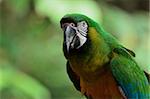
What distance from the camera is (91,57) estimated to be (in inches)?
40.8

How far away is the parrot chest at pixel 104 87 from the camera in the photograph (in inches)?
42.3

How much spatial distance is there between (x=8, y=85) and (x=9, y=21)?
0.31 m

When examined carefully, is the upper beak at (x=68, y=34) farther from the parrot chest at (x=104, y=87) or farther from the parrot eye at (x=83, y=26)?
the parrot chest at (x=104, y=87)

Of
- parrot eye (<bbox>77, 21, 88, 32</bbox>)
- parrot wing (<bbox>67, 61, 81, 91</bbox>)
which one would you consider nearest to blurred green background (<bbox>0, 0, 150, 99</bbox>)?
parrot wing (<bbox>67, 61, 81, 91</bbox>)

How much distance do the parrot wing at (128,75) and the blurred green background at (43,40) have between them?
0.30 meters

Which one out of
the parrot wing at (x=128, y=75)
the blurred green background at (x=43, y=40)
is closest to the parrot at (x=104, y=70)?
the parrot wing at (x=128, y=75)

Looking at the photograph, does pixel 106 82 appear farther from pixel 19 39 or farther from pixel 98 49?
pixel 19 39

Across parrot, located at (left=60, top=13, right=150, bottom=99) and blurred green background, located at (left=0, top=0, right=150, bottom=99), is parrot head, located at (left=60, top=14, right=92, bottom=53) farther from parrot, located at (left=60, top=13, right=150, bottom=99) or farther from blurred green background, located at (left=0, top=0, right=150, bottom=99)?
blurred green background, located at (left=0, top=0, right=150, bottom=99)

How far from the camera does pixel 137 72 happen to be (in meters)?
1.08

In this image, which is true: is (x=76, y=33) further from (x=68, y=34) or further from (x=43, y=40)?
(x=43, y=40)

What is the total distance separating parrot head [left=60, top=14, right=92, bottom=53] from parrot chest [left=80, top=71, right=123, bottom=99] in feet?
0.47

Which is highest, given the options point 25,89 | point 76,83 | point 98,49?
point 98,49

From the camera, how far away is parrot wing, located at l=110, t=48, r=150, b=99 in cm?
107

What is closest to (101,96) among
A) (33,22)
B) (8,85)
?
(8,85)
